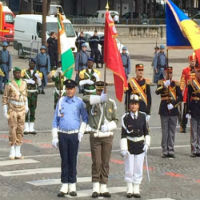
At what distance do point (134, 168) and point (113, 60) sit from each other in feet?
6.23

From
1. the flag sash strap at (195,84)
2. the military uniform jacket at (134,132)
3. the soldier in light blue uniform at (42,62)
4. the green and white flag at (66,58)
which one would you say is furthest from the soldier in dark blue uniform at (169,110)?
the soldier in light blue uniform at (42,62)

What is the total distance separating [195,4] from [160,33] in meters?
25.4

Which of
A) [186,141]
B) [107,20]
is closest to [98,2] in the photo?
[186,141]

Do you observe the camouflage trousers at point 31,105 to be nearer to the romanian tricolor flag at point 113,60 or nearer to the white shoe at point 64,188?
the romanian tricolor flag at point 113,60

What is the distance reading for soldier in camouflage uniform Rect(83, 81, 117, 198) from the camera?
15.9 metres

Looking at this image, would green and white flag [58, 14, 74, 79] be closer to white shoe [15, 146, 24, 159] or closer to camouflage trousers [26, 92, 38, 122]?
white shoe [15, 146, 24, 159]

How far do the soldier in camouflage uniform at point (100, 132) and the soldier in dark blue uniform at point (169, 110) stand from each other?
13.9ft

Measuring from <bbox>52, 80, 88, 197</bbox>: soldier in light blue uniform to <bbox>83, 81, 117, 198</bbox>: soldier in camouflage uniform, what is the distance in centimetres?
16

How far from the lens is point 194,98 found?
20.9 metres

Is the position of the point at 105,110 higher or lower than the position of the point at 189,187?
higher

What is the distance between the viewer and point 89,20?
6738 centimetres

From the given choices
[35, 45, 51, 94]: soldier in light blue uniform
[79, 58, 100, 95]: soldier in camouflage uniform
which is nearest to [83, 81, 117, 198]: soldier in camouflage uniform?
[79, 58, 100, 95]: soldier in camouflage uniform

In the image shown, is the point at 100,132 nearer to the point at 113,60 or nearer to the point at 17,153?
the point at 113,60

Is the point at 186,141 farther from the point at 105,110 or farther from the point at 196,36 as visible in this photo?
the point at 105,110
